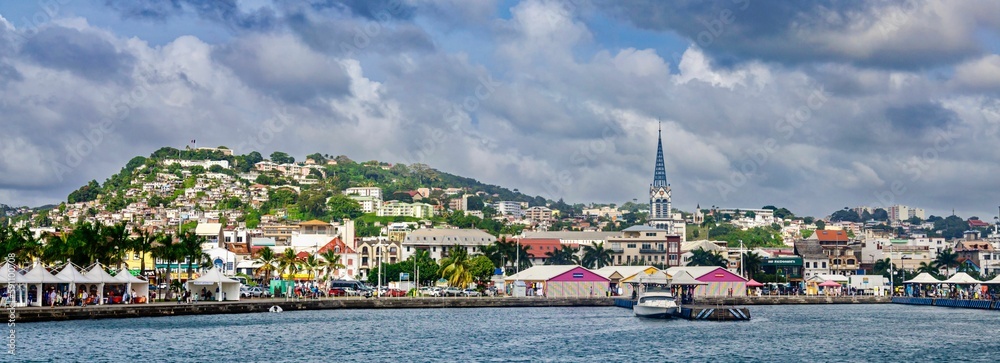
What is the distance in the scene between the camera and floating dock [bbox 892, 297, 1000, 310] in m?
99.6

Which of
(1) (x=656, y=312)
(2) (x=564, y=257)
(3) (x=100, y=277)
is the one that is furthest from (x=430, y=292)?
(2) (x=564, y=257)

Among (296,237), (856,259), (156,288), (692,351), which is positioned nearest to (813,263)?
(856,259)

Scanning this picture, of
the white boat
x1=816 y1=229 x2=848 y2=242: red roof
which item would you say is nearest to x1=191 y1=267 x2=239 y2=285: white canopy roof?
the white boat

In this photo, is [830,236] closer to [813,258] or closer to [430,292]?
[813,258]

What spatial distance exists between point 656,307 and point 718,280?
29.2m

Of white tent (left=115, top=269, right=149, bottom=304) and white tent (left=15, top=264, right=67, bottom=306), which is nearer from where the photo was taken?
white tent (left=15, top=264, right=67, bottom=306)

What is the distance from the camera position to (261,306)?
86.6 m

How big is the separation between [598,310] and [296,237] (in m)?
82.5

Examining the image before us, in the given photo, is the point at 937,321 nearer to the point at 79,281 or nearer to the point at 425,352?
the point at 425,352

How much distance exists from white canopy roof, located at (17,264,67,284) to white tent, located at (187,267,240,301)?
14.8 m

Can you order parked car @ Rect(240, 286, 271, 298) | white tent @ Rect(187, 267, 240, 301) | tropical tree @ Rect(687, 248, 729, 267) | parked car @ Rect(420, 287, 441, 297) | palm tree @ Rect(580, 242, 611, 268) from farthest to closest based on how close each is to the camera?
palm tree @ Rect(580, 242, 611, 268)
tropical tree @ Rect(687, 248, 729, 267)
parked car @ Rect(420, 287, 441, 297)
parked car @ Rect(240, 286, 271, 298)
white tent @ Rect(187, 267, 240, 301)

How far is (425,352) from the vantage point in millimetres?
56188

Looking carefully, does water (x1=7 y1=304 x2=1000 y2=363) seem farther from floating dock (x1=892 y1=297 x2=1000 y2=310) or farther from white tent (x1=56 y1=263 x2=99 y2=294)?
floating dock (x1=892 y1=297 x2=1000 y2=310)

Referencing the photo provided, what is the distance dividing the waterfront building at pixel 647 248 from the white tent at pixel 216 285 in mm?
87947
